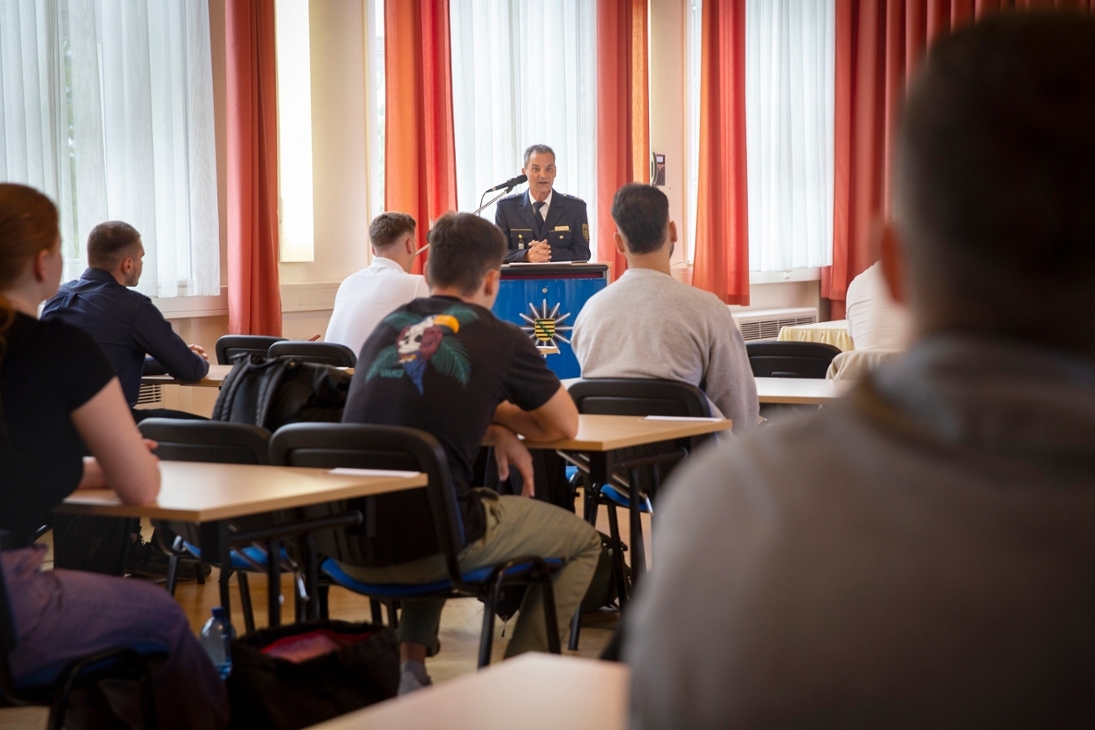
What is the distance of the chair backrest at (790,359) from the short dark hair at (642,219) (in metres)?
0.92

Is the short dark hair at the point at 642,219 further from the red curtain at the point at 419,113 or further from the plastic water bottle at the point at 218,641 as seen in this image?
the red curtain at the point at 419,113

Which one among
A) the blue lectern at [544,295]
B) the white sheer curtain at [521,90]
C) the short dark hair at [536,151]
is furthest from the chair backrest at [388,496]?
the white sheer curtain at [521,90]

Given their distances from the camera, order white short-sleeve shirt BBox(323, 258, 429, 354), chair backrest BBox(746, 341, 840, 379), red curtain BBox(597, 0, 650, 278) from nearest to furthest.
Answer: chair backrest BBox(746, 341, 840, 379)
white short-sleeve shirt BBox(323, 258, 429, 354)
red curtain BBox(597, 0, 650, 278)

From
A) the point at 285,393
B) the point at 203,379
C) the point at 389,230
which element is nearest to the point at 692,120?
→ the point at 389,230

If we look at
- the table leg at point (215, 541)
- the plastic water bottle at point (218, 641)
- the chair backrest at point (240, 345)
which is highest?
the chair backrest at point (240, 345)

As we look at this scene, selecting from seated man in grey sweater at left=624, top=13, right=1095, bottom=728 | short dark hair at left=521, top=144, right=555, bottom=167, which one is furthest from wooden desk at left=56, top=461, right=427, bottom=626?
short dark hair at left=521, top=144, right=555, bottom=167

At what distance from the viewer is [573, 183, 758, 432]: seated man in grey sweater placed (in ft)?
11.8

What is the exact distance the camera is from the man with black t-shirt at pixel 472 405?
2.77 m

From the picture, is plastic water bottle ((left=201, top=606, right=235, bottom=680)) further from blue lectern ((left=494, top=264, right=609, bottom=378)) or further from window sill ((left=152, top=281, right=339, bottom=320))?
blue lectern ((left=494, top=264, right=609, bottom=378))

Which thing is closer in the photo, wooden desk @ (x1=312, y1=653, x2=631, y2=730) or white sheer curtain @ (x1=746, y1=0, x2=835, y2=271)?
wooden desk @ (x1=312, y1=653, x2=631, y2=730)

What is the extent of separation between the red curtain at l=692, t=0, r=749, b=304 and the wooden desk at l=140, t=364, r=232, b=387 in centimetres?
474

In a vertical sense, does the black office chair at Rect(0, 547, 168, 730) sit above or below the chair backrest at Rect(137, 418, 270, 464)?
below

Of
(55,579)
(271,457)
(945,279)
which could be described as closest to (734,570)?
(945,279)

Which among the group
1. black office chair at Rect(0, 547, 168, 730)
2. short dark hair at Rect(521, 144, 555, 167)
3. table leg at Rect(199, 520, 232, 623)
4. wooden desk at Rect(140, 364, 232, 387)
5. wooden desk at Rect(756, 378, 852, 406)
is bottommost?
black office chair at Rect(0, 547, 168, 730)
